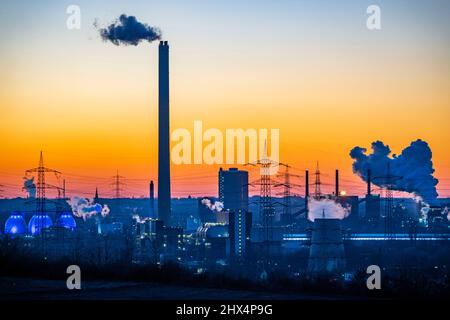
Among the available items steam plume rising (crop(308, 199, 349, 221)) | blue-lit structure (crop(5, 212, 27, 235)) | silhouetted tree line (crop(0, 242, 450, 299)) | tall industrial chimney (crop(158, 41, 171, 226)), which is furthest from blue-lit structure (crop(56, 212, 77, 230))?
silhouetted tree line (crop(0, 242, 450, 299))

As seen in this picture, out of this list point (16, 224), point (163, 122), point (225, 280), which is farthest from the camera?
point (16, 224)

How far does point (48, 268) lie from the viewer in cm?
889

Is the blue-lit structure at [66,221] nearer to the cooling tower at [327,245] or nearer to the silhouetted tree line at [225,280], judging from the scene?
the cooling tower at [327,245]

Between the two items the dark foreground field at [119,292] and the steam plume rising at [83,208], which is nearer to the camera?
the dark foreground field at [119,292]

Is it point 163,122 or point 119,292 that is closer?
point 119,292

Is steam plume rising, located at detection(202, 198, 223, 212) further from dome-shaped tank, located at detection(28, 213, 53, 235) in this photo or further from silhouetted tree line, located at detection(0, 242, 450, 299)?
silhouetted tree line, located at detection(0, 242, 450, 299)

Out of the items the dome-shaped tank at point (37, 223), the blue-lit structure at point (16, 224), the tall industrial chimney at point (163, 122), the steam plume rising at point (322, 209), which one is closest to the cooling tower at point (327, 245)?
the steam plume rising at point (322, 209)

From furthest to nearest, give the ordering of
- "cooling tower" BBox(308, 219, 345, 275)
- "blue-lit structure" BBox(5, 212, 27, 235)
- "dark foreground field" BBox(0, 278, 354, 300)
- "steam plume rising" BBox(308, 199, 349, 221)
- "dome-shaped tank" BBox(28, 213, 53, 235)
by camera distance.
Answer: "blue-lit structure" BBox(5, 212, 27, 235) < "dome-shaped tank" BBox(28, 213, 53, 235) < "steam plume rising" BBox(308, 199, 349, 221) < "cooling tower" BBox(308, 219, 345, 275) < "dark foreground field" BBox(0, 278, 354, 300)

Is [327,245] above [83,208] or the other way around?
the other way around

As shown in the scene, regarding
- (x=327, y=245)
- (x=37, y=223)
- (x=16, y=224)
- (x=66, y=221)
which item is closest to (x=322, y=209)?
(x=327, y=245)

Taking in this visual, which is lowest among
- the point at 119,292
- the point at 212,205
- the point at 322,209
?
the point at 119,292

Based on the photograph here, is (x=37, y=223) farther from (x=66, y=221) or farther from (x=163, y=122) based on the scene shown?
(x=163, y=122)

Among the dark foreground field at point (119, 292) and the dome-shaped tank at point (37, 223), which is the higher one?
the dark foreground field at point (119, 292)

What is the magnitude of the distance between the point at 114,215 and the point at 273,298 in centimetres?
9066
